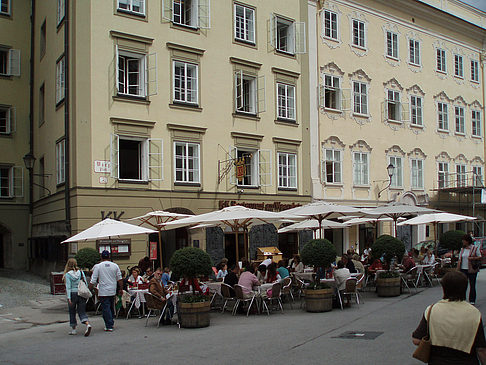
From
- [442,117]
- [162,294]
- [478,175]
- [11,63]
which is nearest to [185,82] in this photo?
[11,63]

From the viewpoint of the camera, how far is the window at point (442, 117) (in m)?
37.3

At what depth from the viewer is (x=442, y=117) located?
37.6 meters

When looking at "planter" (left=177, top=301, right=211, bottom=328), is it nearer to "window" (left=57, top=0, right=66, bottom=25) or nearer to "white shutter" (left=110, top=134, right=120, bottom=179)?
"white shutter" (left=110, top=134, right=120, bottom=179)

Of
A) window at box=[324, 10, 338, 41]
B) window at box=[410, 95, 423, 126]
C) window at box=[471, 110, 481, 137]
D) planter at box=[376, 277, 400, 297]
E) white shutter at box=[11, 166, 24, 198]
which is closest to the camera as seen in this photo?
planter at box=[376, 277, 400, 297]

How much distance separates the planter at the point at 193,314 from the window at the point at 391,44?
25143 millimetres

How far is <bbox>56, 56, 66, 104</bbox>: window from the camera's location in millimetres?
23234

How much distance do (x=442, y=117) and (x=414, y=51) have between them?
5007mm

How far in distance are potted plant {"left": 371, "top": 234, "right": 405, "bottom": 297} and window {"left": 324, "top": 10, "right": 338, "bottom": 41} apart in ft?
51.6

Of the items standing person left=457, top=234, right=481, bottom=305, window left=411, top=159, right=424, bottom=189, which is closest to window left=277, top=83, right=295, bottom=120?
window left=411, top=159, right=424, bottom=189

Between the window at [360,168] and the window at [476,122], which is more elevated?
the window at [476,122]

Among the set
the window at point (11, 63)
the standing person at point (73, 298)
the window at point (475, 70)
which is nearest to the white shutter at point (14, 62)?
the window at point (11, 63)

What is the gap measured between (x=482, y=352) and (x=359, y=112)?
2808 centimetres

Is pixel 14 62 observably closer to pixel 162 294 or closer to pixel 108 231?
pixel 108 231

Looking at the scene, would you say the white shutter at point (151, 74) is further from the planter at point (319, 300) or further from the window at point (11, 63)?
the planter at point (319, 300)
